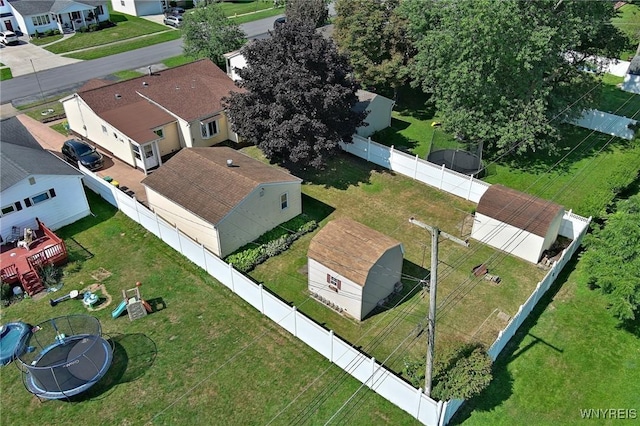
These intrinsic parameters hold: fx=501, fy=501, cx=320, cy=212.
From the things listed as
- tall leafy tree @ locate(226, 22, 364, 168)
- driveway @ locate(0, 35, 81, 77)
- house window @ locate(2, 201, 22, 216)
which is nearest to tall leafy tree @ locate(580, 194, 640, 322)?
tall leafy tree @ locate(226, 22, 364, 168)

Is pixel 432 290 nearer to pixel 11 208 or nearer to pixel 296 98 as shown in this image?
pixel 296 98

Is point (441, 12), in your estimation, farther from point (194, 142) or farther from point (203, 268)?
point (203, 268)

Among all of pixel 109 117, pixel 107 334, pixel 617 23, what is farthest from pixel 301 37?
pixel 617 23

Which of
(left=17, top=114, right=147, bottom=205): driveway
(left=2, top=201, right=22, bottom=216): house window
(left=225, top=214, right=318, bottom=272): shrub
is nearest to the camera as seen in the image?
(left=225, top=214, right=318, bottom=272): shrub

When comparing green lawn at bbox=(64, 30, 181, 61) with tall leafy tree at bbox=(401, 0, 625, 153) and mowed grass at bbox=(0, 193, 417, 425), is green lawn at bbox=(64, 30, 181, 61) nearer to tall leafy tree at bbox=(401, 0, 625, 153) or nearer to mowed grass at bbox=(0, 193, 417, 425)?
tall leafy tree at bbox=(401, 0, 625, 153)

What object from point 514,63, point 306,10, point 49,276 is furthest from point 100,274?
point 306,10
